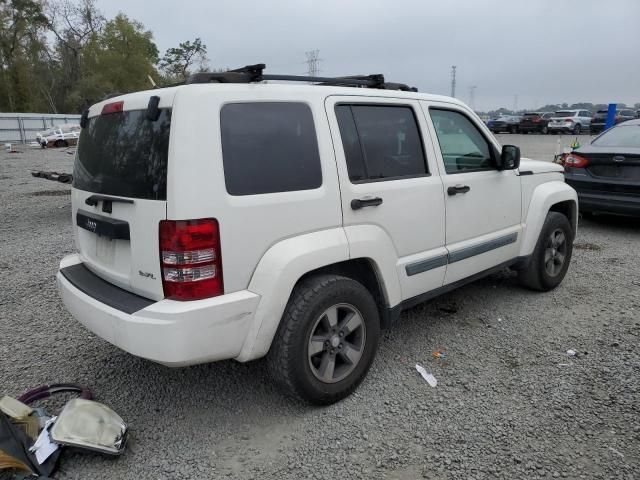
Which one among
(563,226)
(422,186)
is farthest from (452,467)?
(563,226)

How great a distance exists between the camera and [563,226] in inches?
187

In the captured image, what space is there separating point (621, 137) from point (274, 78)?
21.4 feet

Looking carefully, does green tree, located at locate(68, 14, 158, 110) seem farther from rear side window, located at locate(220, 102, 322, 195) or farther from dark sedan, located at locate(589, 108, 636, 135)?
rear side window, located at locate(220, 102, 322, 195)

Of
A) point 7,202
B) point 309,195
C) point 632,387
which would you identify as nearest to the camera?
point 309,195

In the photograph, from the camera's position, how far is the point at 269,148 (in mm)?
2637

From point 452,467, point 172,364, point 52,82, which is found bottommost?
point 452,467

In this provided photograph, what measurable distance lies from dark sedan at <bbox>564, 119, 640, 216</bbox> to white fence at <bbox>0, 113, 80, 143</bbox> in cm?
4153

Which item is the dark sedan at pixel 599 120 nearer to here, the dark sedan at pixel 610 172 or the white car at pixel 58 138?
the dark sedan at pixel 610 172

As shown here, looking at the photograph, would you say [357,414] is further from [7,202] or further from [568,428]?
[7,202]

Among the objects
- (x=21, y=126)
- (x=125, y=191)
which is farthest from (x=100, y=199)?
(x=21, y=126)

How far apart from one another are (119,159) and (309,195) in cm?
109

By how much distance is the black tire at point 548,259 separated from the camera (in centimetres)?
454

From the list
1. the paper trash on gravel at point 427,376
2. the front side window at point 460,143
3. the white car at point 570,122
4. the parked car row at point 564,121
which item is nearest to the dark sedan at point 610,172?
the front side window at point 460,143

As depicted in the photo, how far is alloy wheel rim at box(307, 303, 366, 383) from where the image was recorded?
287 centimetres
